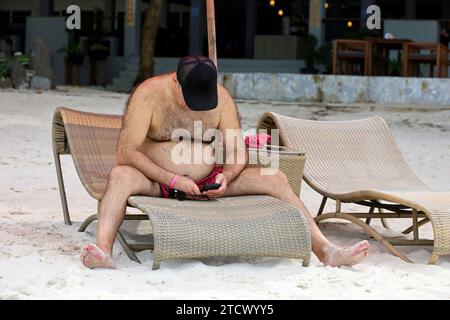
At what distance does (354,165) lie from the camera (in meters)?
5.11

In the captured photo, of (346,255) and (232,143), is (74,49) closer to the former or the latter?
(232,143)

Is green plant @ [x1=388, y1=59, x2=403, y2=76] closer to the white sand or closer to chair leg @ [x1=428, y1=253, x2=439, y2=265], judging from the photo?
the white sand

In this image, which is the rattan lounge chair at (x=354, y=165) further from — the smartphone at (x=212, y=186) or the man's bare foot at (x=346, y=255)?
the smartphone at (x=212, y=186)

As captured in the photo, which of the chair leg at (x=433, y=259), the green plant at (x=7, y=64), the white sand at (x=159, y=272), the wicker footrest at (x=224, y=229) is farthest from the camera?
the green plant at (x=7, y=64)

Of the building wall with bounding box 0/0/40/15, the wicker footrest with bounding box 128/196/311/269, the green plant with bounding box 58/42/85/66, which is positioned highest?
the building wall with bounding box 0/0/40/15

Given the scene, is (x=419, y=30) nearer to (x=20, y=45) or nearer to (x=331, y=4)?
(x=331, y=4)

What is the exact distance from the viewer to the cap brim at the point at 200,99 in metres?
3.74

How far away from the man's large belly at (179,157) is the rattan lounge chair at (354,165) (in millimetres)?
836

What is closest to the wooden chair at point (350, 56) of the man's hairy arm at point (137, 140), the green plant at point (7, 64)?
the green plant at point (7, 64)

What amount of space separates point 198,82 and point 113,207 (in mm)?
628

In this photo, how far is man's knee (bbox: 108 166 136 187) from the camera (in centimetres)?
377

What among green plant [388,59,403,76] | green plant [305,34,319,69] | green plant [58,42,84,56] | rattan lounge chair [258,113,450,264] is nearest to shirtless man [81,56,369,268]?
rattan lounge chair [258,113,450,264]

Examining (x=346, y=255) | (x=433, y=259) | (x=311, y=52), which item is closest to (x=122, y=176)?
(x=346, y=255)

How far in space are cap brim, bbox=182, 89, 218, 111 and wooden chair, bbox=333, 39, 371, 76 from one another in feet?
26.1
